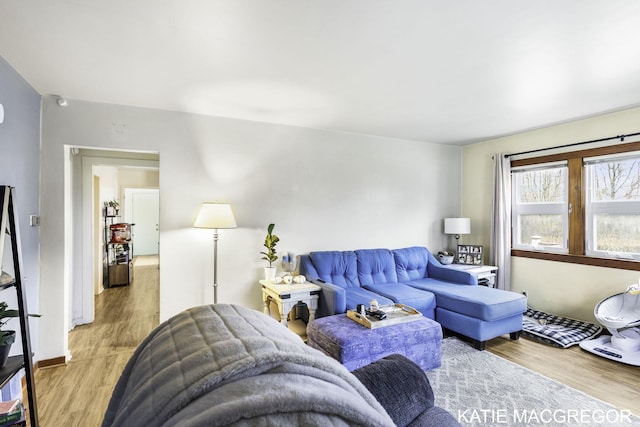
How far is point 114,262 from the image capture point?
238 inches

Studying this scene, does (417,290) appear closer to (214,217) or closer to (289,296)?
(289,296)

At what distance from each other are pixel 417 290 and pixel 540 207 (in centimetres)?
211

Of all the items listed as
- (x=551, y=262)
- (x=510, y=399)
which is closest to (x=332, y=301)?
(x=510, y=399)

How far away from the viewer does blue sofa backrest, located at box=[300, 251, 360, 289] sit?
376 cm

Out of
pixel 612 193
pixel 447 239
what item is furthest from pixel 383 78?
pixel 447 239

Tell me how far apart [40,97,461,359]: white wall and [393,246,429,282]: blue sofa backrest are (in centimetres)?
29

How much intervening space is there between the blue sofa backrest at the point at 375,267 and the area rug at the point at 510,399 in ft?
4.34

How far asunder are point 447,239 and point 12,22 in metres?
5.36

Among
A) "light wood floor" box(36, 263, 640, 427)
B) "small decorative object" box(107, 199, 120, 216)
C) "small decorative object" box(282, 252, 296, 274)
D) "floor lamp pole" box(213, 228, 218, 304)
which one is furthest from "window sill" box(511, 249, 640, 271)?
"small decorative object" box(107, 199, 120, 216)

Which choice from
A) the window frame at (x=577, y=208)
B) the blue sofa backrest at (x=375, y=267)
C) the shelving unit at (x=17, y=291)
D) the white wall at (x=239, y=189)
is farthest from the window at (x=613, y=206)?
the shelving unit at (x=17, y=291)

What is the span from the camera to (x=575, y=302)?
12.4 feet

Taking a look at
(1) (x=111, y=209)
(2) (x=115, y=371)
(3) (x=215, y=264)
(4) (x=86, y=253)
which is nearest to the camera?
(2) (x=115, y=371)

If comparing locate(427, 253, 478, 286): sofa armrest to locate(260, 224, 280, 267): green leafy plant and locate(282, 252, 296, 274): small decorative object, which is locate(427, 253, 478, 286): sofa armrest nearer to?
locate(282, 252, 296, 274): small decorative object

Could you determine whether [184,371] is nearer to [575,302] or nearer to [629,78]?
[629,78]
